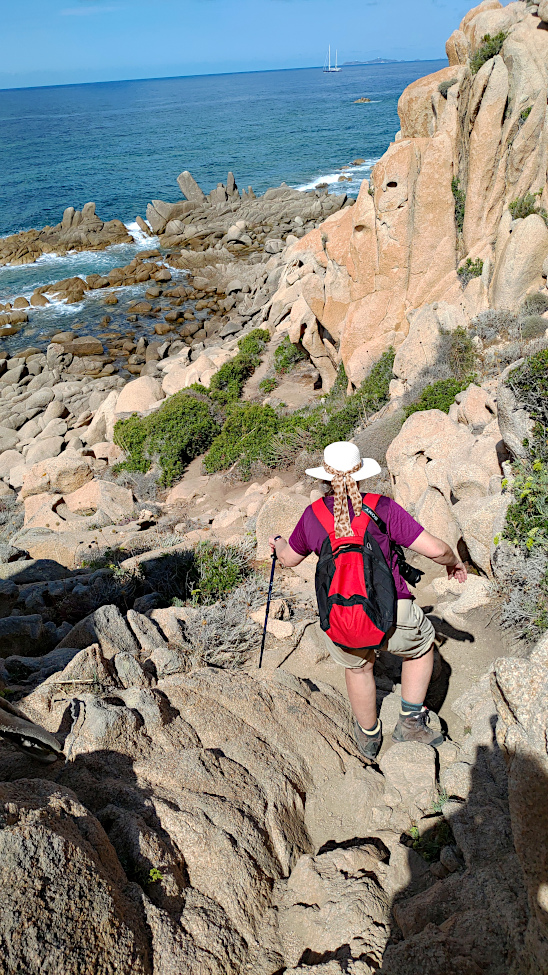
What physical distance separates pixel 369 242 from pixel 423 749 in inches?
468

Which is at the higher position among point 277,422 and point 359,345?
point 359,345

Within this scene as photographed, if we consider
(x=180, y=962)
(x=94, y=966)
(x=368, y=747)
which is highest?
(x=94, y=966)

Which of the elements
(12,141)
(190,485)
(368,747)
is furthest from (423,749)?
(12,141)

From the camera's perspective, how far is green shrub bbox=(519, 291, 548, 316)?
984 cm

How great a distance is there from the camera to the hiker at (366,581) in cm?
341

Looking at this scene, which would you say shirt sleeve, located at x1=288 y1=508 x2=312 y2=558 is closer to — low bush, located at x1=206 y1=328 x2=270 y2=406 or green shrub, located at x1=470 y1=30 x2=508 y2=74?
green shrub, located at x1=470 y1=30 x2=508 y2=74

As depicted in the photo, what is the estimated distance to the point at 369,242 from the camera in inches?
525

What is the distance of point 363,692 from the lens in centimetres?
382

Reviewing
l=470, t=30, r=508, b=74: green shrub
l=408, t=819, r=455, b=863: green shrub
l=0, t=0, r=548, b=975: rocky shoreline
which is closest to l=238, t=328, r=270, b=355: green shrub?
l=0, t=0, r=548, b=975: rocky shoreline

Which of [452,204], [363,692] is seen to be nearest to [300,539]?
[363,692]

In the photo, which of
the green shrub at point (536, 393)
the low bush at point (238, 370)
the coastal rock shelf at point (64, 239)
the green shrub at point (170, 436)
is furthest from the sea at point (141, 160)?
the green shrub at point (536, 393)

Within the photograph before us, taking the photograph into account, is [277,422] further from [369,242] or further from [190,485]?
[369,242]

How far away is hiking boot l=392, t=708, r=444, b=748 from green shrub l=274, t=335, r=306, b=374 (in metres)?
14.2

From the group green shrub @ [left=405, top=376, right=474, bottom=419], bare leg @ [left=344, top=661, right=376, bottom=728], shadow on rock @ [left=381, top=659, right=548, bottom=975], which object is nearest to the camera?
shadow on rock @ [left=381, top=659, right=548, bottom=975]
